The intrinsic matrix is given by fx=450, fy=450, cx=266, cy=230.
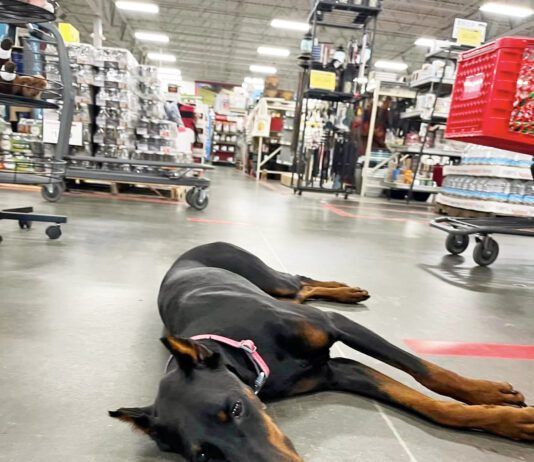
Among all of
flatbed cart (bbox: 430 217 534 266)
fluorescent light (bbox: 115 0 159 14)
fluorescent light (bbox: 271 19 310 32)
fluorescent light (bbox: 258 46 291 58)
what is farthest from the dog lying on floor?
fluorescent light (bbox: 258 46 291 58)

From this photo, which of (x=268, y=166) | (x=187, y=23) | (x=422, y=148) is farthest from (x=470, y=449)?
(x=187, y=23)

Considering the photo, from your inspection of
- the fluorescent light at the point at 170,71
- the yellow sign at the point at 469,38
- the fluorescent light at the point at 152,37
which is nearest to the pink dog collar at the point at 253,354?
the yellow sign at the point at 469,38

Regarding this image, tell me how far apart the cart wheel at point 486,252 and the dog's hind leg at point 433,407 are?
7.75 feet

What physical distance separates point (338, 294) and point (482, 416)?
3.59 feet

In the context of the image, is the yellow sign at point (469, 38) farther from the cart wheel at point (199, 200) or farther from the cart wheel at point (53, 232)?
the cart wheel at point (53, 232)

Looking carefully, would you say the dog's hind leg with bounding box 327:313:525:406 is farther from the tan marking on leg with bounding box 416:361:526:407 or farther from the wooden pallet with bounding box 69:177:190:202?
the wooden pallet with bounding box 69:177:190:202

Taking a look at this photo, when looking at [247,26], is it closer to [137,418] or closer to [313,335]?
[313,335]

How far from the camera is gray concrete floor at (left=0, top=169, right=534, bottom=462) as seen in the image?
1139mm

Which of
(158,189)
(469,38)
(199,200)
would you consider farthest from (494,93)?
(469,38)

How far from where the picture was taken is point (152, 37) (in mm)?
21125

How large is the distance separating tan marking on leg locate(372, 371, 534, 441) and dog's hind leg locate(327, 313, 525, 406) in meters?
0.07

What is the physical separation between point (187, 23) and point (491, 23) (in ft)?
39.3

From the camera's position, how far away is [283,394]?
1279mm

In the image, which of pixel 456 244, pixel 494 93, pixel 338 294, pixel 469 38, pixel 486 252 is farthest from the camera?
pixel 469 38
